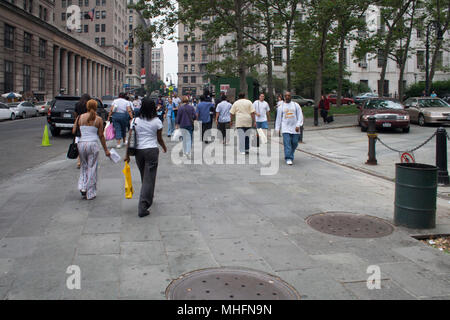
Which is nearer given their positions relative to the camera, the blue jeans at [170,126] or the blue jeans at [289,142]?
the blue jeans at [289,142]

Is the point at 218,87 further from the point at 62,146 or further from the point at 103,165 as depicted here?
the point at 103,165

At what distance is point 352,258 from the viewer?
471 cm

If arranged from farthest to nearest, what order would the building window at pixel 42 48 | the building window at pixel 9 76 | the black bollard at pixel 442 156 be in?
the building window at pixel 42 48
the building window at pixel 9 76
the black bollard at pixel 442 156

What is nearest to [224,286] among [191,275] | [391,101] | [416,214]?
[191,275]

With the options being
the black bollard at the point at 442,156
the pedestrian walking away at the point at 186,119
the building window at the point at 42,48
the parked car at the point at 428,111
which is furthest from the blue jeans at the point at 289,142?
the building window at the point at 42,48

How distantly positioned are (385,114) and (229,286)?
1685 centimetres

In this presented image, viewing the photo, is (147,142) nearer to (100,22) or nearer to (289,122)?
(289,122)

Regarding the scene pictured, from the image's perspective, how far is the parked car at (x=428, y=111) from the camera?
21594 mm

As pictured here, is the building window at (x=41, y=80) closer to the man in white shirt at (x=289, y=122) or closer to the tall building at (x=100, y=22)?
the tall building at (x=100, y=22)

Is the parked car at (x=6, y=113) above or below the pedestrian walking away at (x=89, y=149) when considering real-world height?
above

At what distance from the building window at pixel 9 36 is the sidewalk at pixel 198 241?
4358 cm

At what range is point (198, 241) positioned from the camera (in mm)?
5215

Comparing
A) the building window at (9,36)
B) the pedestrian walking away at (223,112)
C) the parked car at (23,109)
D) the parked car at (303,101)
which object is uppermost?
the building window at (9,36)

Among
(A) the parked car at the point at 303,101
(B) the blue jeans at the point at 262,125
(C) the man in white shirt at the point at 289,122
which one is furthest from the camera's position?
(A) the parked car at the point at 303,101
